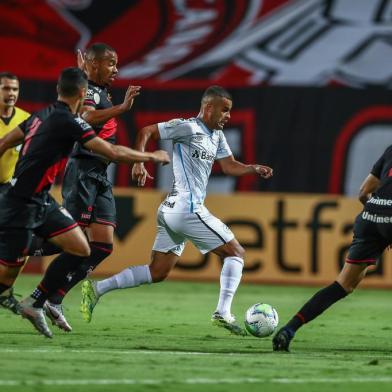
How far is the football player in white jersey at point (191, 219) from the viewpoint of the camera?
379 inches

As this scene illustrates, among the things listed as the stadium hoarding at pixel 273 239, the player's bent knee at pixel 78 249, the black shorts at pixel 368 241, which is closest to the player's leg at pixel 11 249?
the player's bent knee at pixel 78 249

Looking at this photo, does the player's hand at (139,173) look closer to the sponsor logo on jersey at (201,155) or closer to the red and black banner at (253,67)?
the sponsor logo on jersey at (201,155)

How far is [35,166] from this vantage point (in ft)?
26.6

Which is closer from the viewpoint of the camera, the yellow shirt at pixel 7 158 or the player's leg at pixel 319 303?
the player's leg at pixel 319 303

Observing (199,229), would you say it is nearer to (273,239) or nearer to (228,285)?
(228,285)

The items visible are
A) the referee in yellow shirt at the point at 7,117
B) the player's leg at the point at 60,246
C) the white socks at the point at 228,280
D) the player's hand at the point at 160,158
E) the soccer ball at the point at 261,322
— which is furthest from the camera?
the referee in yellow shirt at the point at 7,117

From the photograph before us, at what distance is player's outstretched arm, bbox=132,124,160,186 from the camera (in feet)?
30.1

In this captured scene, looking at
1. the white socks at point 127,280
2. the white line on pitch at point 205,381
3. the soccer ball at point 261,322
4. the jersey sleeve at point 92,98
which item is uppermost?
the jersey sleeve at point 92,98

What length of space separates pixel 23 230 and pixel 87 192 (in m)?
1.58

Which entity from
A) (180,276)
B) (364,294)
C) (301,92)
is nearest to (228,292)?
(364,294)

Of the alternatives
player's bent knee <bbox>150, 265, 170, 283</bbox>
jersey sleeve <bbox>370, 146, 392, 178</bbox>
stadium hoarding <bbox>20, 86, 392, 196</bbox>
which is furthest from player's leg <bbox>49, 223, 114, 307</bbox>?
stadium hoarding <bbox>20, 86, 392, 196</bbox>

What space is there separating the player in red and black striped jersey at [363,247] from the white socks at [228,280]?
1.47 m

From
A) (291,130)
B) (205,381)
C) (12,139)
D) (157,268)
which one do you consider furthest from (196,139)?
(291,130)

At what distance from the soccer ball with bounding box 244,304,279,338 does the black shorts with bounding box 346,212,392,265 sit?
1.02m
